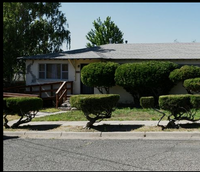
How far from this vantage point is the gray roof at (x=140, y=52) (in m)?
17.8

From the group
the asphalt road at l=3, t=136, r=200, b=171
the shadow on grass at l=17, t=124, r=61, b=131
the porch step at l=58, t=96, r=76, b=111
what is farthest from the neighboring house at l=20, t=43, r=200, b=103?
the asphalt road at l=3, t=136, r=200, b=171

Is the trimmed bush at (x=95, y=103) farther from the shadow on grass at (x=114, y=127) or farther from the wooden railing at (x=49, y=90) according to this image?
the wooden railing at (x=49, y=90)

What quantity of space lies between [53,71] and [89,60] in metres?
2.64

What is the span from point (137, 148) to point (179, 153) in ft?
2.85

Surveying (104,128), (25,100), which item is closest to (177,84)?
(104,128)

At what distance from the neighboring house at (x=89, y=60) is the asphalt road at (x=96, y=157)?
34.9ft

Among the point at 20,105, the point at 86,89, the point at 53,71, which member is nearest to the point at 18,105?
the point at 20,105

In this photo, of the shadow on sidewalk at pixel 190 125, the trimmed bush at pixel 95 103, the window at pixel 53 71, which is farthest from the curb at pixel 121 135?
the window at pixel 53 71

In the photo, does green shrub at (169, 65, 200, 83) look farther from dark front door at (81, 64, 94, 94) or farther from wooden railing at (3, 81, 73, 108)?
wooden railing at (3, 81, 73, 108)

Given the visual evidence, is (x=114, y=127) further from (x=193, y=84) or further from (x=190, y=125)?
(x=193, y=84)

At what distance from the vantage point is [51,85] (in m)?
18.4

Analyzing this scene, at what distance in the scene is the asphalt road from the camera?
3.30 meters

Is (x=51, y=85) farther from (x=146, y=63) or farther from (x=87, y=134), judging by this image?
(x=87, y=134)

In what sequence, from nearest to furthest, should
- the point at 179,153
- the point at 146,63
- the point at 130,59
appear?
the point at 179,153 → the point at 146,63 → the point at 130,59
